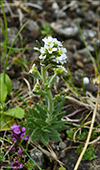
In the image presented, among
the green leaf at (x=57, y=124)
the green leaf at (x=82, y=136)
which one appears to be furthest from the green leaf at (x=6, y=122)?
the green leaf at (x=82, y=136)

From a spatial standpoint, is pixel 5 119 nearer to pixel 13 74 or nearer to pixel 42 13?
pixel 13 74

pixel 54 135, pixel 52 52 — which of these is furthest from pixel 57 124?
pixel 52 52

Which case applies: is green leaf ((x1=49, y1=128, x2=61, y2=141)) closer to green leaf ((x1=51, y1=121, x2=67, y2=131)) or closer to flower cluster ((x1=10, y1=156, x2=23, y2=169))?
green leaf ((x1=51, y1=121, x2=67, y2=131))

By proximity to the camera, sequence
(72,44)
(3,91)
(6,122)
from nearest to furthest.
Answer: (6,122) < (3,91) < (72,44)

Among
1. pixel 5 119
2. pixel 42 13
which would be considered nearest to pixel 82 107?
pixel 5 119

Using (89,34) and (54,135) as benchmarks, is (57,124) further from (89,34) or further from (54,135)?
(89,34)
